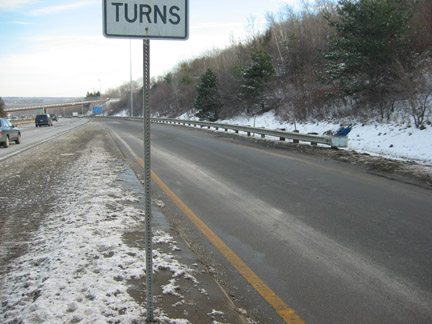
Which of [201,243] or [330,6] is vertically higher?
[330,6]

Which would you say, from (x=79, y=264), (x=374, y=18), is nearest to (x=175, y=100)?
(x=374, y=18)

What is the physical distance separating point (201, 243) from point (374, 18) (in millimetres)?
17252

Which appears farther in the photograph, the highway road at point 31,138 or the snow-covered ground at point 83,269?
the highway road at point 31,138

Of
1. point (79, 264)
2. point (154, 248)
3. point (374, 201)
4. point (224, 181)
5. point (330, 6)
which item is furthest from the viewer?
point (330, 6)

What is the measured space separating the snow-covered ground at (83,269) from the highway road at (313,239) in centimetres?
75

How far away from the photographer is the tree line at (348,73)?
17031 mm

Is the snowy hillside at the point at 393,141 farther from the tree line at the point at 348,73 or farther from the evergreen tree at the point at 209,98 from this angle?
the evergreen tree at the point at 209,98

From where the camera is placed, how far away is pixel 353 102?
23516 millimetres

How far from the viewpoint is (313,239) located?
15.2 ft

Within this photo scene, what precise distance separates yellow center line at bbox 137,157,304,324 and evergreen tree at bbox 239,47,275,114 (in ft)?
94.9

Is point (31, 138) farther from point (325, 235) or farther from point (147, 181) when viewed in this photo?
point (147, 181)

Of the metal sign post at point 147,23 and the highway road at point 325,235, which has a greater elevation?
the metal sign post at point 147,23

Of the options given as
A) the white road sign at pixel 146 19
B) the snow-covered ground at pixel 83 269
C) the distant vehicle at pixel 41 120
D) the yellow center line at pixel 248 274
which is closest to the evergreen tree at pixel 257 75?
the distant vehicle at pixel 41 120

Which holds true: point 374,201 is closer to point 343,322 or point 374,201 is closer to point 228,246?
point 228,246
